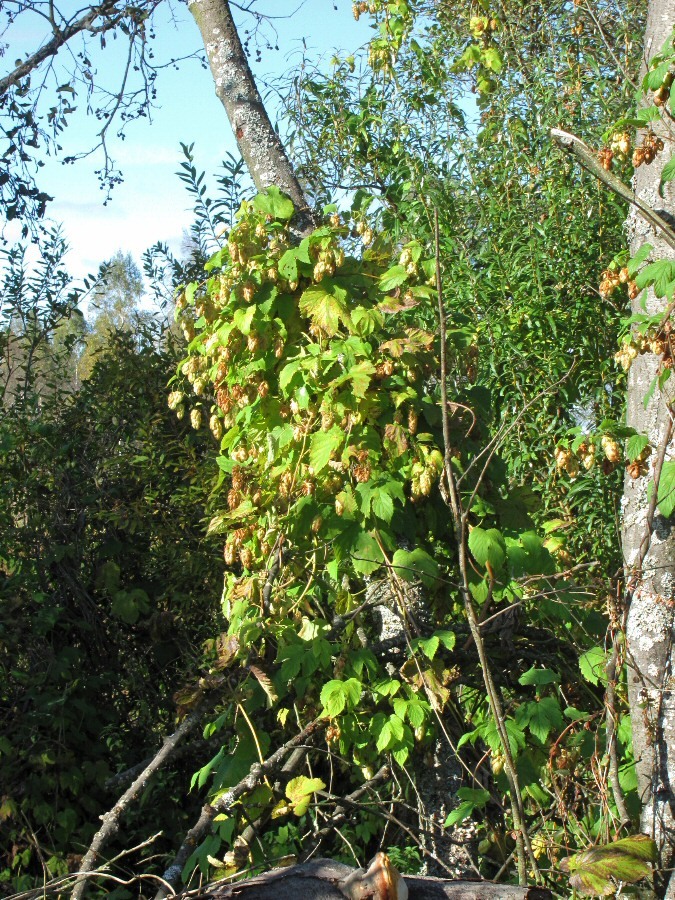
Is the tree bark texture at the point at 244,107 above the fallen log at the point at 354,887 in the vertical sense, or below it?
above

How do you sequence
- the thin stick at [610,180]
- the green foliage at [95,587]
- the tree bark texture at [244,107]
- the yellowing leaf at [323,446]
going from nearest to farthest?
the thin stick at [610,180], the yellowing leaf at [323,446], the tree bark texture at [244,107], the green foliage at [95,587]

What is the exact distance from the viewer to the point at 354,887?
191 cm

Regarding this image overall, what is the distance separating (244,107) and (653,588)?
266cm

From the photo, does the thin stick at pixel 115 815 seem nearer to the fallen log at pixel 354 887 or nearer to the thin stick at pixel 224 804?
the thin stick at pixel 224 804

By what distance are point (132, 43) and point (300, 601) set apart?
432 cm

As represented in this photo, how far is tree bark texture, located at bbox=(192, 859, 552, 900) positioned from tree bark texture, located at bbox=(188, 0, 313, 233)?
243 cm

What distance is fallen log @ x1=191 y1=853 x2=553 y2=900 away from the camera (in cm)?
188

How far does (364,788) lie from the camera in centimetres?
293

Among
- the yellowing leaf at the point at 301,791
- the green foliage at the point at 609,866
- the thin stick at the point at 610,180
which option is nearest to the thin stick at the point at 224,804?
the yellowing leaf at the point at 301,791

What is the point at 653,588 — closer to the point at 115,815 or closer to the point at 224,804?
the point at 224,804

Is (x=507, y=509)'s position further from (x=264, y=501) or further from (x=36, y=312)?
(x=36, y=312)

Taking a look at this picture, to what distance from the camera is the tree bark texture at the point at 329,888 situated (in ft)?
6.23

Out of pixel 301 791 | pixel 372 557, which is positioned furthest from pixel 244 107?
pixel 301 791

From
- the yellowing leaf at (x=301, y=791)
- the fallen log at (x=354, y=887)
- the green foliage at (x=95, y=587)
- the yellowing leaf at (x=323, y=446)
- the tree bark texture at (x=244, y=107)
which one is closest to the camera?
the fallen log at (x=354, y=887)
